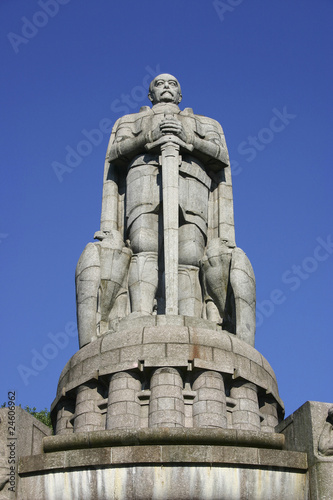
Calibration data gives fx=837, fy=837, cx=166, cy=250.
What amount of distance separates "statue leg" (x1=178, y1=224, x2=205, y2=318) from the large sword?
53 cm

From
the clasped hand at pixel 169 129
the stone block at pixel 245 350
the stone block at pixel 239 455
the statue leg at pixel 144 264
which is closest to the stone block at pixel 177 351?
the stone block at pixel 245 350

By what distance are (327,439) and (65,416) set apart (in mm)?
5073

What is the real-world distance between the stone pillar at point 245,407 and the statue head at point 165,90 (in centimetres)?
760

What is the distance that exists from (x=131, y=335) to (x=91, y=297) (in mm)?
2012

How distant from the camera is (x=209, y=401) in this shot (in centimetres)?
1384

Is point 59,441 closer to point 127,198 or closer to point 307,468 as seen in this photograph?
point 307,468

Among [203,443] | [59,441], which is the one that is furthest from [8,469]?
[203,443]

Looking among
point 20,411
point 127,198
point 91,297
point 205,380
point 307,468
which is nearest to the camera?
point 307,468

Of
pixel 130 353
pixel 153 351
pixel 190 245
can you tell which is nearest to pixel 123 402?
pixel 130 353

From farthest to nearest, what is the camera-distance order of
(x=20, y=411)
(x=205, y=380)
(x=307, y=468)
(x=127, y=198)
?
1. (x=127, y=198)
2. (x=205, y=380)
3. (x=20, y=411)
4. (x=307, y=468)

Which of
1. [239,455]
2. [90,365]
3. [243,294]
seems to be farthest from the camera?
[243,294]

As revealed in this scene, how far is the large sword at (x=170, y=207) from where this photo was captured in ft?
52.2

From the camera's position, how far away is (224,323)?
16.5 meters

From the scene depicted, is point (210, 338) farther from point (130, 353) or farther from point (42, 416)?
point (42, 416)
